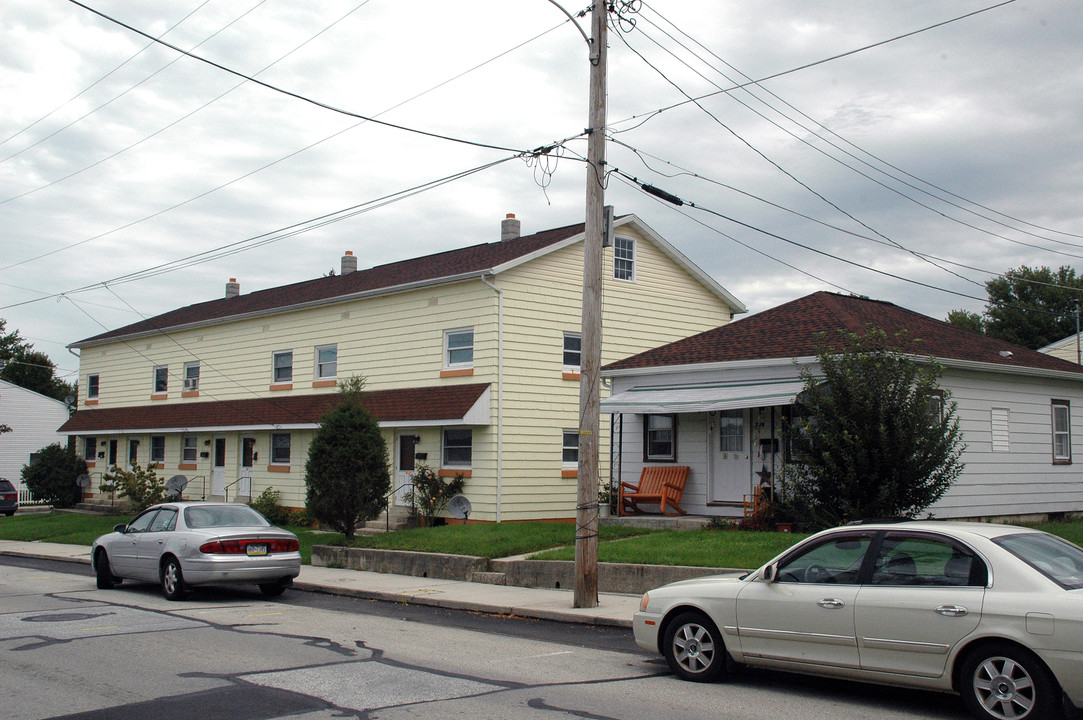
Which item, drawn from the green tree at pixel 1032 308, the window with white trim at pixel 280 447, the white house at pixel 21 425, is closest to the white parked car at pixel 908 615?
the window with white trim at pixel 280 447

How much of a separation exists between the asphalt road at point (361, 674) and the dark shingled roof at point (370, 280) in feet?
43.2

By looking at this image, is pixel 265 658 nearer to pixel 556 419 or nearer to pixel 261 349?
pixel 556 419

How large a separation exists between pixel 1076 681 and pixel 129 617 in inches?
432

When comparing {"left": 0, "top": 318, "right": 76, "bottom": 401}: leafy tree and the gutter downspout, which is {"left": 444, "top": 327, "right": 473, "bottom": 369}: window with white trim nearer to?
the gutter downspout

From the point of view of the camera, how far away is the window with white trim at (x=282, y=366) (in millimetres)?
30781

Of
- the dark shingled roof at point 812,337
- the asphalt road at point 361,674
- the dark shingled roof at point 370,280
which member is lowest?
the asphalt road at point 361,674

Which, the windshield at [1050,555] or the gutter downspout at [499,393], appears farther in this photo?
the gutter downspout at [499,393]

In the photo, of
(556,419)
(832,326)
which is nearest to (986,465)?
(832,326)

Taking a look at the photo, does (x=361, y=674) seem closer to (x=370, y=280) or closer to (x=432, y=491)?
(x=432, y=491)

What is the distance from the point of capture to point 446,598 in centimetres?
1466

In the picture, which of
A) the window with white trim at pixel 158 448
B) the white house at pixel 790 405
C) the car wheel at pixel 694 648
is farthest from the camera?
the window with white trim at pixel 158 448

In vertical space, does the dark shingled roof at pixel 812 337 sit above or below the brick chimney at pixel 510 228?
below

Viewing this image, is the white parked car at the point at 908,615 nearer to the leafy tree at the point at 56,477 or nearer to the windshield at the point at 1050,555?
the windshield at the point at 1050,555

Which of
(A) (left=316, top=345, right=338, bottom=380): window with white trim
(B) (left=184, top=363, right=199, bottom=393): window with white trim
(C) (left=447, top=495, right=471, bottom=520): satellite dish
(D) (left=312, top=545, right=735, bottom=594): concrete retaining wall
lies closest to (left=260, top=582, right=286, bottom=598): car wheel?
(D) (left=312, top=545, right=735, bottom=594): concrete retaining wall
